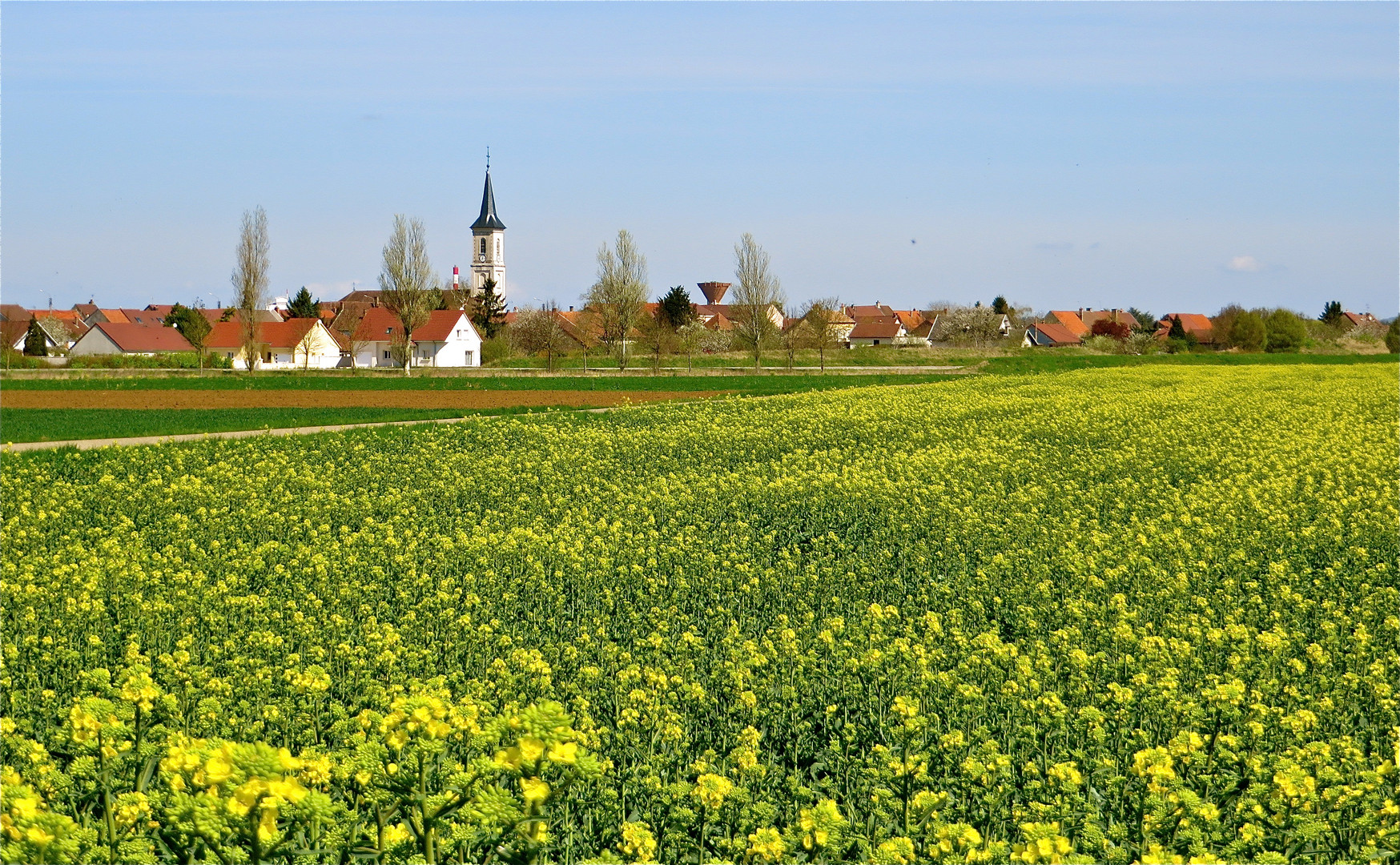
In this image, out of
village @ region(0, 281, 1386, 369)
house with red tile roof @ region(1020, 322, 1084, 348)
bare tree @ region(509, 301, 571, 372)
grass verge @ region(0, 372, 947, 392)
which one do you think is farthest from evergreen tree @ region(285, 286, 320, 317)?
house with red tile roof @ region(1020, 322, 1084, 348)

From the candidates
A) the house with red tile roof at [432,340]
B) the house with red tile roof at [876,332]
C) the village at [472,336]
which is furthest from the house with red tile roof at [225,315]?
the house with red tile roof at [876,332]

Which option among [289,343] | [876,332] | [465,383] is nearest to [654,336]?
[465,383]

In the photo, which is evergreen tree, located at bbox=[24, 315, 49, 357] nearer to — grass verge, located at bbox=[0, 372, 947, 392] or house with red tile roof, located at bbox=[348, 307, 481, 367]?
house with red tile roof, located at bbox=[348, 307, 481, 367]

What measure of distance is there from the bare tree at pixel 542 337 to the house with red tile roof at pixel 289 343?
53.0 ft

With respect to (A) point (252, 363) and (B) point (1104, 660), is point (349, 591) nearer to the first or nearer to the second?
(B) point (1104, 660)

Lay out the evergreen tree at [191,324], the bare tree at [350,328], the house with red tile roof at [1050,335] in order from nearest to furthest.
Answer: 1. the bare tree at [350,328]
2. the evergreen tree at [191,324]
3. the house with red tile roof at [1050,335]

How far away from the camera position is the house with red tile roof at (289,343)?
98500 mm

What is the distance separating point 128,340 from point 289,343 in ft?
56.3

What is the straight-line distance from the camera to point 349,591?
430 inches

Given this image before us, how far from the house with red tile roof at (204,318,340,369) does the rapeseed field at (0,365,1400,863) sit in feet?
265

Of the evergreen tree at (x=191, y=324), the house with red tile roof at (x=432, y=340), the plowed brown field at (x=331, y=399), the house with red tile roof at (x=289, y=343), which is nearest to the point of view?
the plowed brown field at (x=331, y=399)

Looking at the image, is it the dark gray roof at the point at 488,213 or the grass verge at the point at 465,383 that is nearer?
the grass verge at the point at 465,383

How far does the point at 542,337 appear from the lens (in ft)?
293

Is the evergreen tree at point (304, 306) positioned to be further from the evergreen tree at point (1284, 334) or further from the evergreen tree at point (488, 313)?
the evergreen tree at point (1284, 334)
